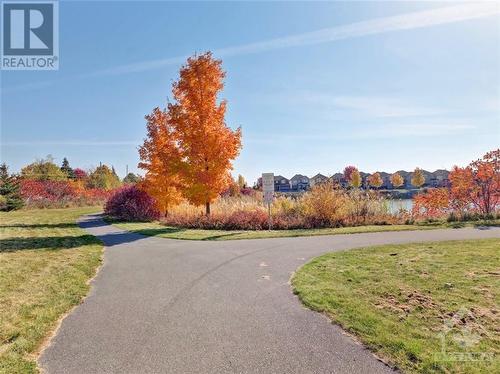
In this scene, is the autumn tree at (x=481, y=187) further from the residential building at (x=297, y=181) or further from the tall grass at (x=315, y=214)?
the residential building at (x=297, y=181)

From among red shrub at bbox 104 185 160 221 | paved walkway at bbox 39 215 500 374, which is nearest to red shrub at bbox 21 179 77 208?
red shrub at bbox 104 185 160 221

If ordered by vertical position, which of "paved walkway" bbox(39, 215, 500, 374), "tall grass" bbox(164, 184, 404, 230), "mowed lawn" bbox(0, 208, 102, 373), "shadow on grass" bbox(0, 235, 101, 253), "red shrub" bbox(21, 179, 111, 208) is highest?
"red shrub" bbox(21, 179, 111, 208)

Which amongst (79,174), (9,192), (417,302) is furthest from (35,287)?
(79,174)

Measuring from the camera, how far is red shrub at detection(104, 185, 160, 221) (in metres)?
21.9

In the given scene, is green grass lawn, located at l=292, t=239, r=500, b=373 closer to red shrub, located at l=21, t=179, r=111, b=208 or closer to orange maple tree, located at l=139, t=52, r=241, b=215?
orange maple tree, located at l=139, t=52, r=241, b=215

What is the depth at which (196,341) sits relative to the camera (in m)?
4.42

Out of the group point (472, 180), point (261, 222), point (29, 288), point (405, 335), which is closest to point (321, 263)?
point (405, 335)

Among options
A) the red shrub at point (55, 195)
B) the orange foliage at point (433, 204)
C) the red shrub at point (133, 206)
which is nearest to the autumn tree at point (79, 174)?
the red shrub at point (55, 195)

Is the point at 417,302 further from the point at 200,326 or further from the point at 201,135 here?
the point at 201,135

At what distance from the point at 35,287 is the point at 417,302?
6876mm

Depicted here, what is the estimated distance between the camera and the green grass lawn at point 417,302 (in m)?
3.88

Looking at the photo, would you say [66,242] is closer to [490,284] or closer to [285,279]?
[285,279]

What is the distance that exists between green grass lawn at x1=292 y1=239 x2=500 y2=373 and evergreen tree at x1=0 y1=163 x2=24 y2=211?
105 ft

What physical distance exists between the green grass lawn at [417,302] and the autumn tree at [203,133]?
9013mm
